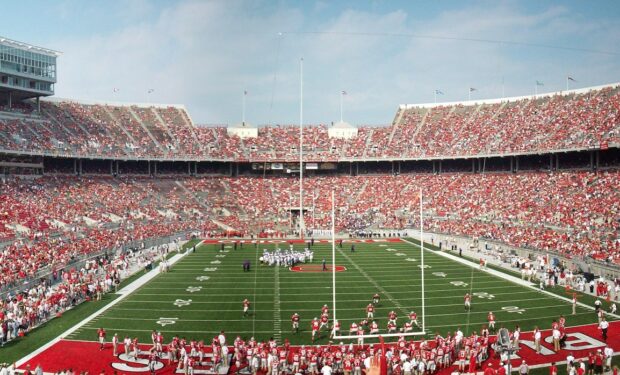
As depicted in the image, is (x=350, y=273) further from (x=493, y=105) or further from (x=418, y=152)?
(x=493, y=105)

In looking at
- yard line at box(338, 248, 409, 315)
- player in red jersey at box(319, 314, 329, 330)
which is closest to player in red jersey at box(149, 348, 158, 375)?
player in red jersey at box(319, 314, 329, 330)

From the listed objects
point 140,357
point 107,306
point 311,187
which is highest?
point 311,187

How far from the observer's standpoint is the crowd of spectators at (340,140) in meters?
44.6

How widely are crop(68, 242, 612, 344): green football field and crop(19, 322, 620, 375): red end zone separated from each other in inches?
42.8

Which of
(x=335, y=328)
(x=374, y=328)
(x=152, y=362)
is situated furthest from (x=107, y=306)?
(x=374, y=328)

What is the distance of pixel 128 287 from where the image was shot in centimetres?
2466

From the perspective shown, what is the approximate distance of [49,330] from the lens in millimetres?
17672

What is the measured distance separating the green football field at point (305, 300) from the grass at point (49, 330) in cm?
75

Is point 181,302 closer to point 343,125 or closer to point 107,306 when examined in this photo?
point 107,306

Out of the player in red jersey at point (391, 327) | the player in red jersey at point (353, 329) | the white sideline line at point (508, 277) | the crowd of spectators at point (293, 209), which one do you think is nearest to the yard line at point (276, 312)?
the player in red jersey at point (353, 329)

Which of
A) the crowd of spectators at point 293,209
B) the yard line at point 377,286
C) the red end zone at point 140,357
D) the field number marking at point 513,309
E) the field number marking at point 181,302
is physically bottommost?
the red end zone at point 140,357

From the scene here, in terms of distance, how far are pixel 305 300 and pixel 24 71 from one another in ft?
125

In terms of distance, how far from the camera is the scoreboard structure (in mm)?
45125

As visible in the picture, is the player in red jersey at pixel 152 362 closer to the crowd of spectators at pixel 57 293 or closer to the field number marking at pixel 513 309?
the crowd of spectators at pixel 57 293
